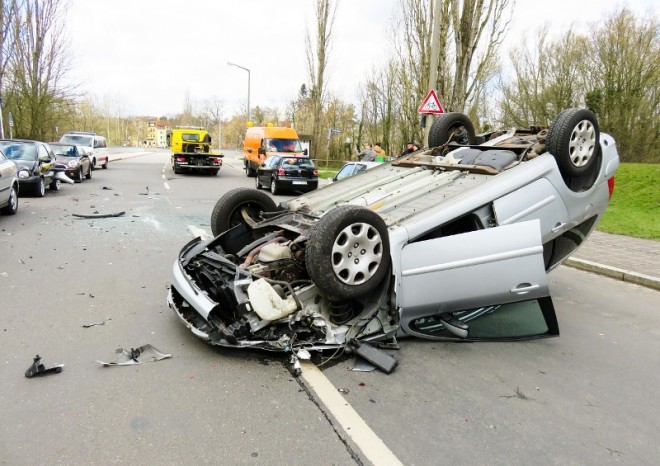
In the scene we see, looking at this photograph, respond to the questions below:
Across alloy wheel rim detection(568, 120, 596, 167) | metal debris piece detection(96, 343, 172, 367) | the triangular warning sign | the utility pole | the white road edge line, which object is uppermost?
the utility pole

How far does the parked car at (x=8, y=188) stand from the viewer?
30.6ft

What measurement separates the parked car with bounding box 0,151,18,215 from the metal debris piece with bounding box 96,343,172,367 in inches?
292

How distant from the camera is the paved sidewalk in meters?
6.62

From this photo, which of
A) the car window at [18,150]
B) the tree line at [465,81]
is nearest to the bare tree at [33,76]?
the tree line at [465,81]

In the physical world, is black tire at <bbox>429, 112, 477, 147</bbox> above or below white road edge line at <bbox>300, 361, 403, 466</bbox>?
above

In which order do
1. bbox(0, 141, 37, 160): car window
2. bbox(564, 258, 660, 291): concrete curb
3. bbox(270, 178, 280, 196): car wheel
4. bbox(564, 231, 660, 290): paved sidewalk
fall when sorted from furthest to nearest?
bbox(270, 178, 280, 196): car wheel
bbox(0, 141, 37, 160): car window
bbox(564, 231, 660, 290): paved sidewalk
bbox(564, 258, 660, 291): concrete curb

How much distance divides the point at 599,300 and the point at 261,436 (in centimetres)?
470

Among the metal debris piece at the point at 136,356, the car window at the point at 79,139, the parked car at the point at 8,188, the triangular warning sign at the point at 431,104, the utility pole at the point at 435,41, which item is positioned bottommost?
the metal debris piece at the point at 136,356

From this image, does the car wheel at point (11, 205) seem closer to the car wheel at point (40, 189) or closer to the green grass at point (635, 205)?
the car wheel at point (40, 189)

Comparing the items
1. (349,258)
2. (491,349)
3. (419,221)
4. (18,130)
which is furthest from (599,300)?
(18,130)

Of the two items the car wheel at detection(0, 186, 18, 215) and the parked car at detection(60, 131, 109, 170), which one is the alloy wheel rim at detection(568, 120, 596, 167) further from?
the parked car at detection(60, 131, 109, 170)

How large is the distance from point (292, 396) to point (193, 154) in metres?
22.5

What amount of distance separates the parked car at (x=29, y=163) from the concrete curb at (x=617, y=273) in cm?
1267

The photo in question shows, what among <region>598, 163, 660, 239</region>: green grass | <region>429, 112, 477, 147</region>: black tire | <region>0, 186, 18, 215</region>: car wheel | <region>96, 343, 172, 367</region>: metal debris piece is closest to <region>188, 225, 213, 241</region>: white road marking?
<region>0, 186, 18, 215</region>: car wheel
